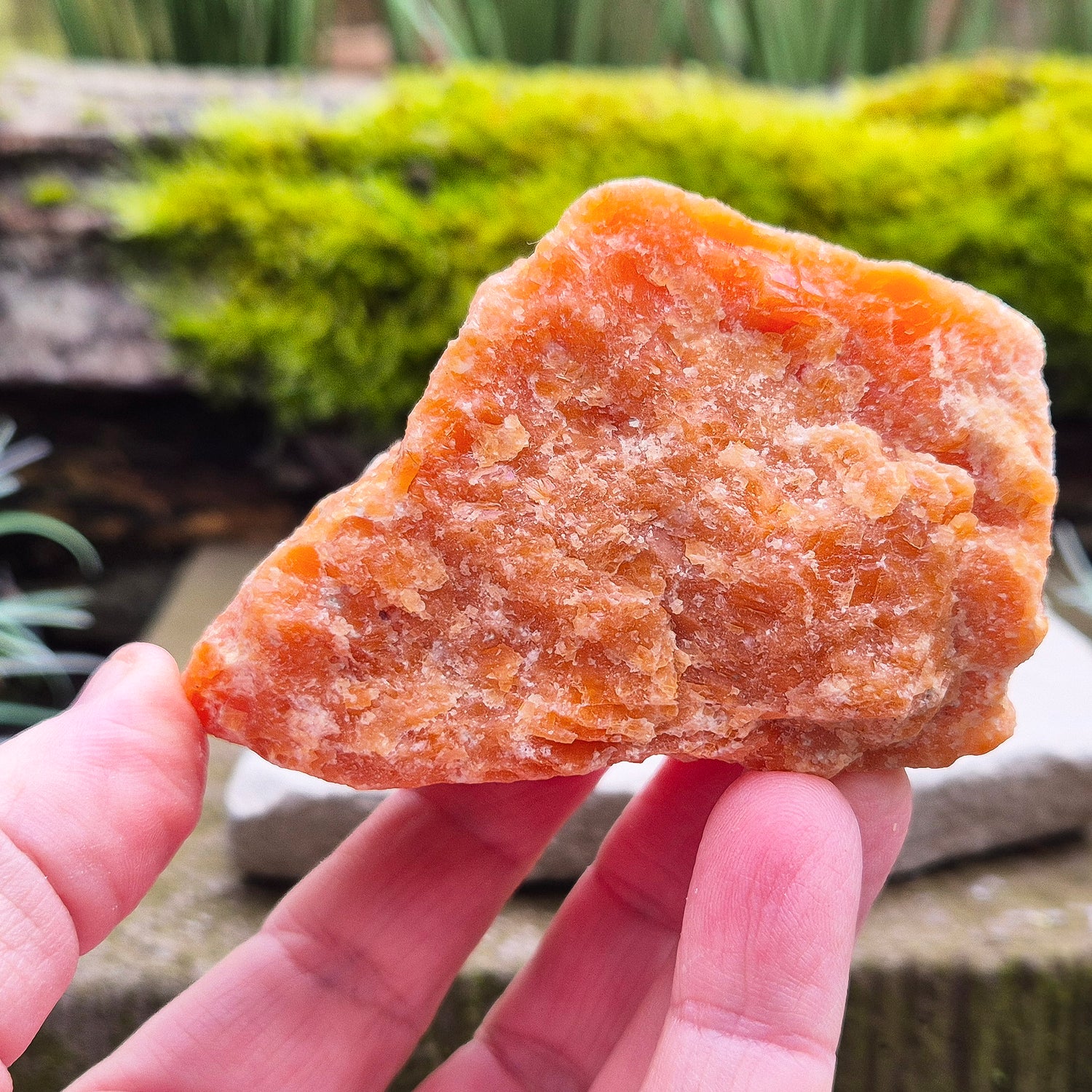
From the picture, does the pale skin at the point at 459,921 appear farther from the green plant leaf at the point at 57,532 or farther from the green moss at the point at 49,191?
the green moss at the point at 49,191

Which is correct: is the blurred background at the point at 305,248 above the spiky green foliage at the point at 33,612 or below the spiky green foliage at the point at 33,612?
above

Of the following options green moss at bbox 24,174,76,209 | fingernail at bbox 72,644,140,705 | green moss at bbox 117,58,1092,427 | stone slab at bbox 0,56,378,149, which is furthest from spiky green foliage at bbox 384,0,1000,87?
fingernail at bbox 72,644,140,705

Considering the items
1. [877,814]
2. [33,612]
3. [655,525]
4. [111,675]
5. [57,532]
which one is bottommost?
[57,532]

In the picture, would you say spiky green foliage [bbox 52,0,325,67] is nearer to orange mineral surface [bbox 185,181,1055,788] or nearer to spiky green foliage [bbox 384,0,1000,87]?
spiky green foliage [bbox 384,0,1000,87]

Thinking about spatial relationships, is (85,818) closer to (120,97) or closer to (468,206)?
(468,206)

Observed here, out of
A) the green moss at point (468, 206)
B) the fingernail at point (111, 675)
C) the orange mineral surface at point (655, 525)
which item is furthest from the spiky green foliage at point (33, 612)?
the orange mineral surface at point (655, 525)

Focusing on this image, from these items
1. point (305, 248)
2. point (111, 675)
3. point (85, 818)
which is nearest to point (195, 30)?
point (305, 248)
